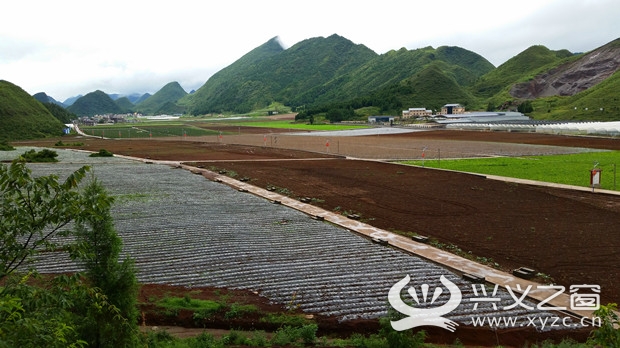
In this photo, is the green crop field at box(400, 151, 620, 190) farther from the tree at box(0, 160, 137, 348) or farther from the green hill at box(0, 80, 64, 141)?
the green hill at box(0, 80, 64, 141)

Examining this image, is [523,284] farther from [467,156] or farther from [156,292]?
[467,156]

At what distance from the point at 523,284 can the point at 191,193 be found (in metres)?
19.7

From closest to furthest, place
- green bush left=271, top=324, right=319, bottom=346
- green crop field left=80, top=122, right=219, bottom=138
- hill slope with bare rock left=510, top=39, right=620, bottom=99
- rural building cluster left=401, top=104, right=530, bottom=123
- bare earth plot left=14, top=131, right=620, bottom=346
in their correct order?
1. green bush left=271, top=324, right=319, bottom=346
2. bare earth plot left=14, top=131, right=620, bottom=346
3. green crop field left=80, top=122, right=219, bottom=138
4. rural building cluster left=401, top=104, right=530, bottom=123
5. hill slope with bare rock left=510, top=39, right=620, bottom=99

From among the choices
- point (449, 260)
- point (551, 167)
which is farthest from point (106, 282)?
point (551, 167)

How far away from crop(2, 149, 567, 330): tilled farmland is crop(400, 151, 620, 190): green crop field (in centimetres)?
2119

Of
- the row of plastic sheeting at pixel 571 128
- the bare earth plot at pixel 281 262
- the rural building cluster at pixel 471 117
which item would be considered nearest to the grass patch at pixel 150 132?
the row of plastic sheeting at pixel 571 128

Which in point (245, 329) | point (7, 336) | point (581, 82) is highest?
point (581, 82)

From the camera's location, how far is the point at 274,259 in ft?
47.1

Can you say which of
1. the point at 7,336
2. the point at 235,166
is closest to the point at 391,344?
the point at 7,336

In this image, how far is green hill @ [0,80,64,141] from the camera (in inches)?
3832

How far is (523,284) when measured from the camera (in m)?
12.1

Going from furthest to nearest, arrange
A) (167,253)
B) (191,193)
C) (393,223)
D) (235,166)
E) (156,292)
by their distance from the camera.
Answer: (235,166) → (191,193) → (393,223) → (167,253) → (156,292)

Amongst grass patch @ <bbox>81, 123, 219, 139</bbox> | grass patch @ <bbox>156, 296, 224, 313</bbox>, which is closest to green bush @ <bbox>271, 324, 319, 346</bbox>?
grass patch @ <bbox>156, 296, 224, 313</bbox>

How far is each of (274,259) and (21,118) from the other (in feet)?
384
